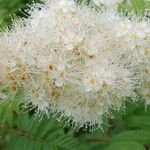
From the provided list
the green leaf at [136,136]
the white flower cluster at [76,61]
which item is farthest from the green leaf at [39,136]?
the green leaf at [136,136]

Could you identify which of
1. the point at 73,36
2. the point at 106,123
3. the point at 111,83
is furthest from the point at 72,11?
the point at 106,123

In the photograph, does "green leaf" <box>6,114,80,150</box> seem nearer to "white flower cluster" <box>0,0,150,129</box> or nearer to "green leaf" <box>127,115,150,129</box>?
"white flower cluster" <box>0,0,150,129</box>

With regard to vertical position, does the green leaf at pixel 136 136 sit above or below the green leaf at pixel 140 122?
below

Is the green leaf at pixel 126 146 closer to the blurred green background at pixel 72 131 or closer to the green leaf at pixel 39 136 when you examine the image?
the blurred green background at pixel 72 131

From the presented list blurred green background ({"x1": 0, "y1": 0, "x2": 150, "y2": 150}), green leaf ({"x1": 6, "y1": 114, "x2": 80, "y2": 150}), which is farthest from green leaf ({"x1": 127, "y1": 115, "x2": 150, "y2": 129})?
green leaf ({"x1": 6, "y1": 114, "x2": 80, "y2": 150})

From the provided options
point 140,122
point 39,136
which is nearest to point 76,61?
point 140,122
